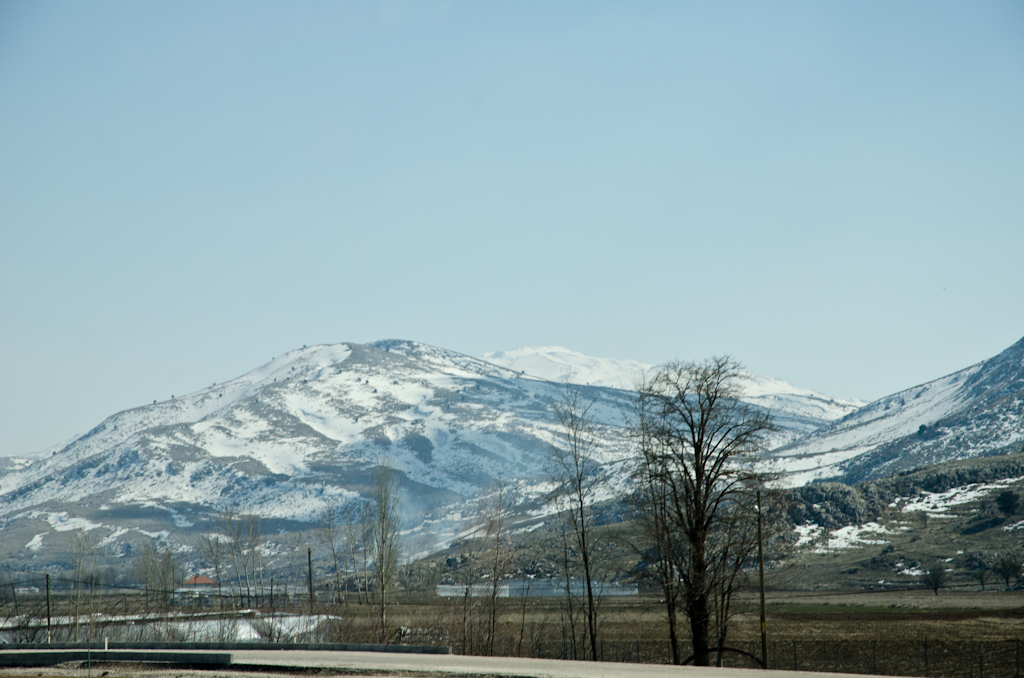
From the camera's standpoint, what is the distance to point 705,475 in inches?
1623

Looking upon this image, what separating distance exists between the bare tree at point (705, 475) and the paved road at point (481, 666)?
8992mm

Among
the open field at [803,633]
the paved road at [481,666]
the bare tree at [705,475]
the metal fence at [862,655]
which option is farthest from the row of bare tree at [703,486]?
the metal fence at [862,655]

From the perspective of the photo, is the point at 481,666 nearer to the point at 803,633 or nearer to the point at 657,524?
the point at 657,524

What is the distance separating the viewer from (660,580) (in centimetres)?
4131

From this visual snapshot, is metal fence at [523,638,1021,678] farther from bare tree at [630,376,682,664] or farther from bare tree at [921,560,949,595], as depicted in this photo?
bare tree at [921,560,949,595]

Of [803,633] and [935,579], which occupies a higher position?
[803,633]

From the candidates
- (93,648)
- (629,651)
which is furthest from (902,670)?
(93,648)

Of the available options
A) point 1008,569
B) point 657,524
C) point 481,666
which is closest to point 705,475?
point 657,524

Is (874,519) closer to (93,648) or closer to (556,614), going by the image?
(556,614)

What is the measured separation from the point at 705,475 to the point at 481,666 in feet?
51.6

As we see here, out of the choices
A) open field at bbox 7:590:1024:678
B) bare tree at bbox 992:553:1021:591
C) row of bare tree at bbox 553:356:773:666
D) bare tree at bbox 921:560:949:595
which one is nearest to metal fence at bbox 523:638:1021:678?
open field at bbox 7:590:1024:678

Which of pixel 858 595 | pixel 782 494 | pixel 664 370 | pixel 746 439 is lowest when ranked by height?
pixel 858 595

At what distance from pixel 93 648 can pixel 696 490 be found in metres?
28.4

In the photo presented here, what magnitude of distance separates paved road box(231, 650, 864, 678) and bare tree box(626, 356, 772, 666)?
8.99m
